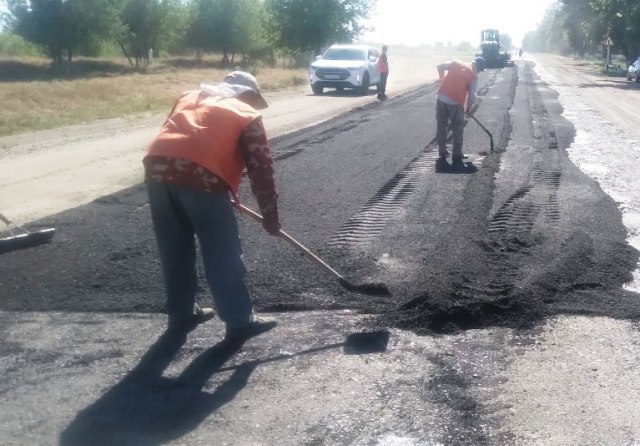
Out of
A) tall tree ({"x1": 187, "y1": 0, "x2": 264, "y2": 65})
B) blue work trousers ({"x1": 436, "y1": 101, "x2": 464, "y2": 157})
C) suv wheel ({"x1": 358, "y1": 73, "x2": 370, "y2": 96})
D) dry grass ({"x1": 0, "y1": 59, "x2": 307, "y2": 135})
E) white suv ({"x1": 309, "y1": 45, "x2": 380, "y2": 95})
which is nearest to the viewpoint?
blue work trousers ({"x1": 436, "y1": 101, "x2": 464, "y2": 157})

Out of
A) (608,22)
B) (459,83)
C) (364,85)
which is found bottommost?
(364,85)

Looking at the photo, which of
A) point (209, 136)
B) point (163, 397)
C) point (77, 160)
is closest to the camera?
point (163, 397)

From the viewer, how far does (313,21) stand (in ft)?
169

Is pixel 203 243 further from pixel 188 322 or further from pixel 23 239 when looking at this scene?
pixel 23 239

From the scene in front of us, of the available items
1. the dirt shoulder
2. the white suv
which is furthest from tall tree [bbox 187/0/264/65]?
the dirt shoulder

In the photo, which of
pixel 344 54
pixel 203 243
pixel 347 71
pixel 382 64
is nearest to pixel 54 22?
pixel 344 54

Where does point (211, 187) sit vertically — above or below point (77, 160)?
above

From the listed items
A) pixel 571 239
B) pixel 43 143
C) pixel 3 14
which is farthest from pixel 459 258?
pixel 3 14

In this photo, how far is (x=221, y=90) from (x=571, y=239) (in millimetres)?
3644

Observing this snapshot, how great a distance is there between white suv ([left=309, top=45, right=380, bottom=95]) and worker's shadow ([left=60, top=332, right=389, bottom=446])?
26.4 meters

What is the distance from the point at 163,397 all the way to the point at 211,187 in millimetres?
1204

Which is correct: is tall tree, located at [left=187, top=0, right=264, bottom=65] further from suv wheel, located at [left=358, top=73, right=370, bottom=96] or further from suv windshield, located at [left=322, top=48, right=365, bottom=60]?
suv wheel, located at [left=358, top=73, right=370, bottom=96]

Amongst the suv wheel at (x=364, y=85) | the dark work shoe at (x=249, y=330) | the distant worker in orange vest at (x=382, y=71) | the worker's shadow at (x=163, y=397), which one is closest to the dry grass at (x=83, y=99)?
the suv wheel at (x=364, y=85)

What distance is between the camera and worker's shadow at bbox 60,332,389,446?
13.8 ft
